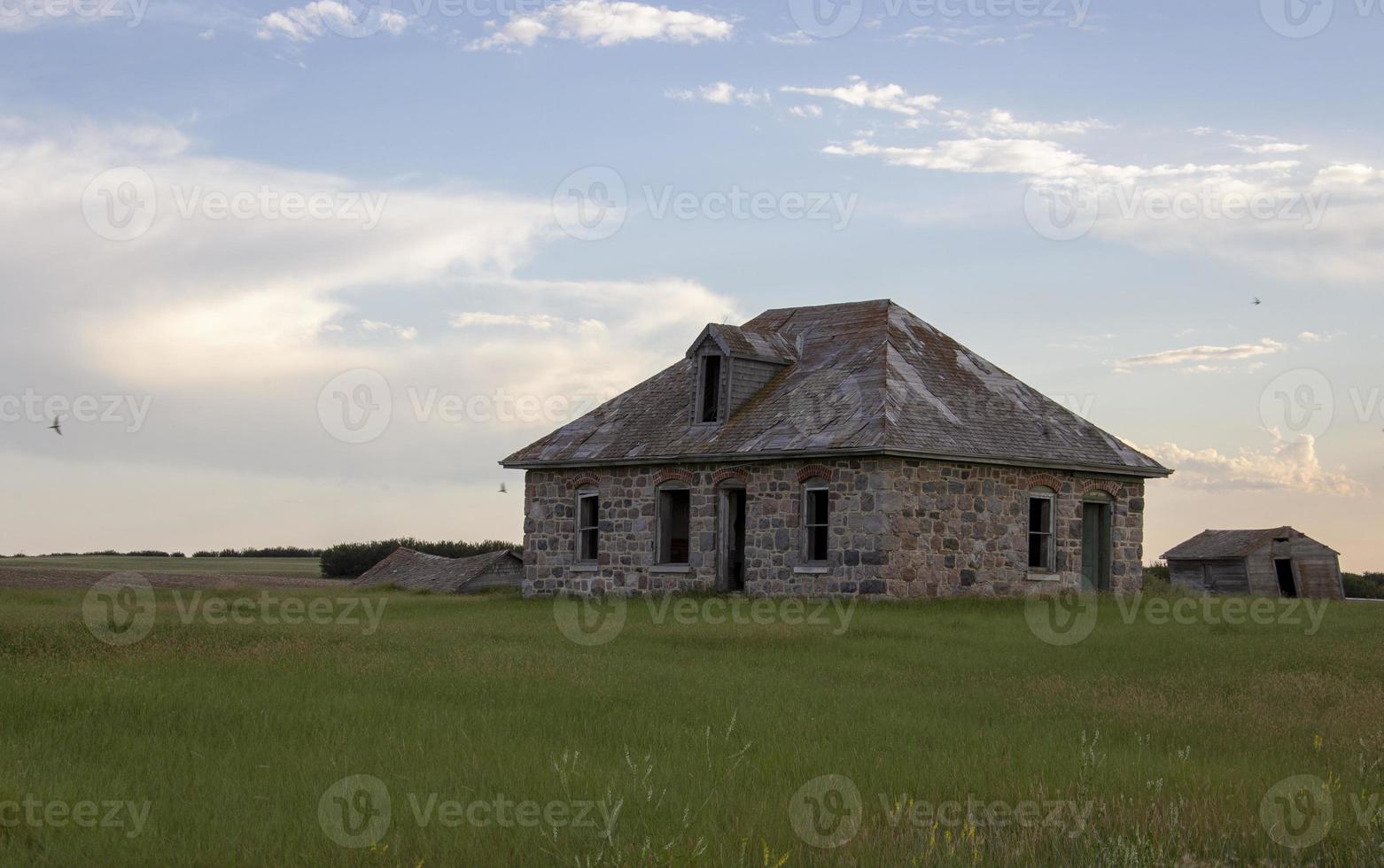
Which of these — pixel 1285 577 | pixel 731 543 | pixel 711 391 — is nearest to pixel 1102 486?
pixel 731 543

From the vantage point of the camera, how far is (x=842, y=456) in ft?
81.6

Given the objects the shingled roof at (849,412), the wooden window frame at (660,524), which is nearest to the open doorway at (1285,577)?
the shingled roof at (849,412)

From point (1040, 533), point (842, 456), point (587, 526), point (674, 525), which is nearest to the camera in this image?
point (842, 456)

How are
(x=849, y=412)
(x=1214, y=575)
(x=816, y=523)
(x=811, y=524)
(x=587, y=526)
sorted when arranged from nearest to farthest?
(x=811, y=524) < (x=849, y=412) < (x=816, y=523) < (x=587, y=526) < (x=1214, y=575)

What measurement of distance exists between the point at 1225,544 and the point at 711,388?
1921cm

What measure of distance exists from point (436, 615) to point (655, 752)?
14.5 meters

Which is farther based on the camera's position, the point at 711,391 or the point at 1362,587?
the point at 1362,587

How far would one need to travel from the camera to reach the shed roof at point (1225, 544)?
38.3 metres

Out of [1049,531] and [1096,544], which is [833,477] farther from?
[1096,544]

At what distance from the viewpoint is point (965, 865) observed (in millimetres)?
6750

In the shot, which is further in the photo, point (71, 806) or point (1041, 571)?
point (1041, 571)

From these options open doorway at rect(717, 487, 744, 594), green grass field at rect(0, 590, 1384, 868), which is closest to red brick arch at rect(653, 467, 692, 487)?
open doorway at rect(717, 487, 744, 594)

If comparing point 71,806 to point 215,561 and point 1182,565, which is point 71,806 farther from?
point 215,561

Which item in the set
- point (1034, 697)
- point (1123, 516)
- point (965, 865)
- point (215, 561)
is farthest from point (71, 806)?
point (215, 561)
